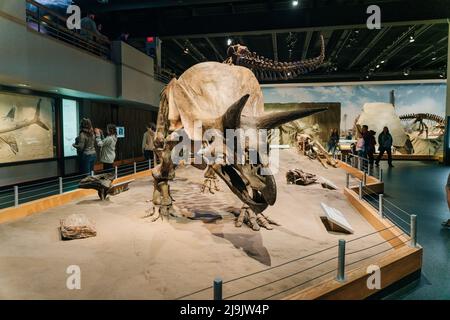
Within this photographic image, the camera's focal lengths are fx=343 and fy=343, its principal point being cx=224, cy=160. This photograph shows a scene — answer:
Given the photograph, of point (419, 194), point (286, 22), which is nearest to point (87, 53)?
point (286, 22)

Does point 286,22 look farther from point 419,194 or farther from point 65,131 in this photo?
point 65,131

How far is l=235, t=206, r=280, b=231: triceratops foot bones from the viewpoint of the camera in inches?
155

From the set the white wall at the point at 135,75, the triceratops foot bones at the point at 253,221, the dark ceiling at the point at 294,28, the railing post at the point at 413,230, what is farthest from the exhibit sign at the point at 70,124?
the railing post at the point at 413,230

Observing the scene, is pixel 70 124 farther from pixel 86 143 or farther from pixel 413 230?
pixel 413 230

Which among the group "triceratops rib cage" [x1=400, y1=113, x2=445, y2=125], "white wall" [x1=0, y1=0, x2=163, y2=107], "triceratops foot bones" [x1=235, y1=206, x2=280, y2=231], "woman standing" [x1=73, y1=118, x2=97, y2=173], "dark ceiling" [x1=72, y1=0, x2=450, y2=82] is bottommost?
"triceratops foot bones" [x1=235, y1=206, x2=280, y2=231]

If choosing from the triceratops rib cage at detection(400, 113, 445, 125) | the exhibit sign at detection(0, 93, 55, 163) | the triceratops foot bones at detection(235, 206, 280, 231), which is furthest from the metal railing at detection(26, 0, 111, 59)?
the triceratops rib cage at detection(400, 113, 445, 125)

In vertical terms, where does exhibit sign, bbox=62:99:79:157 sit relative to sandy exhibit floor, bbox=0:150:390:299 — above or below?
above

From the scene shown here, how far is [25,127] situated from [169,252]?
18.7 ft

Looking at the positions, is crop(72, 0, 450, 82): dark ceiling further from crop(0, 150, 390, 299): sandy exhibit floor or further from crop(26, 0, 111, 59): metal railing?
crop(0, 150, 390, 299): sandy exhibit floor

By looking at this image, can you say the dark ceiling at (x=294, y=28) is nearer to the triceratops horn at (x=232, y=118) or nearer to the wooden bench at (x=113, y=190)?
the wooden bench at (x=113, y=190)

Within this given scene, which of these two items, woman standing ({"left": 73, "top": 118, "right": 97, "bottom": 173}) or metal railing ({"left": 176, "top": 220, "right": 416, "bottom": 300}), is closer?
metal railing ({"left": 176, "top": 220, "right": 416, "bottom": 300})

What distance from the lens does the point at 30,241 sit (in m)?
3.47

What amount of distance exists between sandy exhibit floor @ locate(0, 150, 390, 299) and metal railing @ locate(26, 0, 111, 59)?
3.71 meters

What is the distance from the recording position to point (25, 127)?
7.25m
